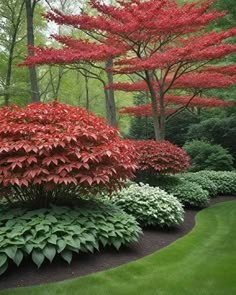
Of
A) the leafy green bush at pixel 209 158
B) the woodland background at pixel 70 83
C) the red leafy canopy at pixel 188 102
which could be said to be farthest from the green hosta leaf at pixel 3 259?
the leafy green bush at pixel 209 158

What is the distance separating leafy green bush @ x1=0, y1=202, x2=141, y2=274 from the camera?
129 inches

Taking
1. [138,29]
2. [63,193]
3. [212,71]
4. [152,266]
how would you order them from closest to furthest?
[152,266] < [63,193] < [138,29] < [212,71]

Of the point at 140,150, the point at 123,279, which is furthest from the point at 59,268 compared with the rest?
the point at 140,150

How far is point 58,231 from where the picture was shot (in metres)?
3.52

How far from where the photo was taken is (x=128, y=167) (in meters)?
4.18

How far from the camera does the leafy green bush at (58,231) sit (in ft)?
10.7

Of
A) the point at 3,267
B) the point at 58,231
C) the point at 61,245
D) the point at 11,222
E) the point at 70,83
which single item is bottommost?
the point at 3,267

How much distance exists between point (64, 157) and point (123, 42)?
5789 millimetres

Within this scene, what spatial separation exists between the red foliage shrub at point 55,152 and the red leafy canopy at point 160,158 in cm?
317

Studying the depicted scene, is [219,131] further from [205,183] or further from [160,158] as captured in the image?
[160,158]

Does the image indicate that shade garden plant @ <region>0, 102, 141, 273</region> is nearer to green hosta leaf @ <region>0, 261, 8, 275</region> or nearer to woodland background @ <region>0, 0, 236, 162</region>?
green hosta leaf @ <region>0, 261, 8, 275</region>

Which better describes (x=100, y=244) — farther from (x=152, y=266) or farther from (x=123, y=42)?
(x=123, y=42)

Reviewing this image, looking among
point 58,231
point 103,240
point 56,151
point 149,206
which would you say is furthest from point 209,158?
point 58,231

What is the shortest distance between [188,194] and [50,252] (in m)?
4.49
